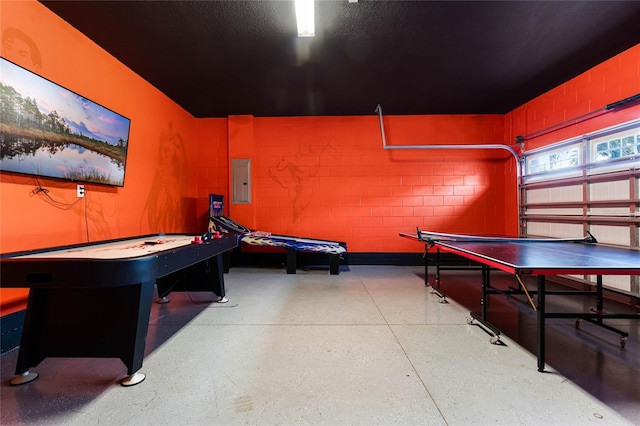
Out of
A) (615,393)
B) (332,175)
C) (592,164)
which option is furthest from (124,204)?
(592,164)

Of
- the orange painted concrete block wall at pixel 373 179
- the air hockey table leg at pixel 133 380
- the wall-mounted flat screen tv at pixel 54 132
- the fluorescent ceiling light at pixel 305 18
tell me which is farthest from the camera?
the orange painted concrete block wall at pixel 373 179

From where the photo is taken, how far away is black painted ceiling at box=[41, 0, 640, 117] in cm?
253

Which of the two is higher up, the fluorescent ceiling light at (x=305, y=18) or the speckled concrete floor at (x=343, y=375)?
the fluorescent ceiling light at (x=305, y=18)

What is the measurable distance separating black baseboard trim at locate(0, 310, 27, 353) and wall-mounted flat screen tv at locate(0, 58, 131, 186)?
1.19 metres

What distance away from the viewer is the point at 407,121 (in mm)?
5371

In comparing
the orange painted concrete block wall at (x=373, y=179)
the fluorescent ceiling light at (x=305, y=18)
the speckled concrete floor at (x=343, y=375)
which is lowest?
the speckled concrete floor at (x=343, y=375)

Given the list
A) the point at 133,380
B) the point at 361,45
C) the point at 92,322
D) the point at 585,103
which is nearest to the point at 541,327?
the point at 133,380

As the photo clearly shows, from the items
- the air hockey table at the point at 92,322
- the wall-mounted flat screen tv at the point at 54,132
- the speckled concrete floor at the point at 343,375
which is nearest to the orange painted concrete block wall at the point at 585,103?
the speckled concrete floor at the point at 343,375

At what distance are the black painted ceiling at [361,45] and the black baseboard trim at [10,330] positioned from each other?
2.75m

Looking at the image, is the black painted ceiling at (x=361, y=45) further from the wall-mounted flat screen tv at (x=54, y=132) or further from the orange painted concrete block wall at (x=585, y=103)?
the wall-mounted flat screen tv at (x=54, y=132)

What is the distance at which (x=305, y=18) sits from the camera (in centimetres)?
257

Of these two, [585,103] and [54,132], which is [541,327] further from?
[54,132]

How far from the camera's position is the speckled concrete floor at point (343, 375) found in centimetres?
144

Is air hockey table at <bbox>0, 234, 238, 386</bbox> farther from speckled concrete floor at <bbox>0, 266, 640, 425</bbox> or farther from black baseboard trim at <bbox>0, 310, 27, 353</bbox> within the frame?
black baseboard trim at <bbox>0, 310, 27, 353</bbox>
